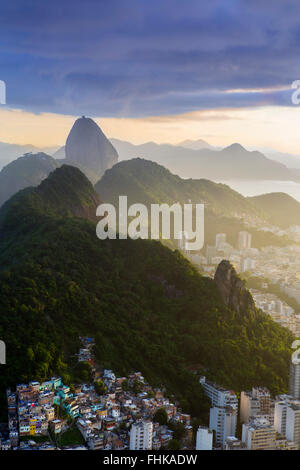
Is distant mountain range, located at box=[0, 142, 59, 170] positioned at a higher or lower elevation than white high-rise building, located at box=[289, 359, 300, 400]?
higher

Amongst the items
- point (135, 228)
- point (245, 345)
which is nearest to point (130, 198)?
point (135, 228)

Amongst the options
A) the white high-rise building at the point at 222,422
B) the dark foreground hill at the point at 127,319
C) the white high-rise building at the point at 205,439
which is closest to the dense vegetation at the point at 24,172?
the dark foreground hill at the point at 127,319

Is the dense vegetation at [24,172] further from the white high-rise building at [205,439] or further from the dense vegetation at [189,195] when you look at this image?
the white high-rise building at [205,439]

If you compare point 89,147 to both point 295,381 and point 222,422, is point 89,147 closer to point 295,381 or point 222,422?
point 295,381

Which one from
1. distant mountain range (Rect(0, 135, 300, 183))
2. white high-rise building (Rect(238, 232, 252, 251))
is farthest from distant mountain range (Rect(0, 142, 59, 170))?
white high-rise building (Rect(238, 232, 252, 251))

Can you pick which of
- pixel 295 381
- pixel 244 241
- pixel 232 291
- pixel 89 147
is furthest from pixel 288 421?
pixel 89 147

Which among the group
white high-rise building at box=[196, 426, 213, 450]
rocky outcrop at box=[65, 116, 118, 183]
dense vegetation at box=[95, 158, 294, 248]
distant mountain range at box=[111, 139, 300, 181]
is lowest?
white high-rise building at box=[196, 426, 213, 450]

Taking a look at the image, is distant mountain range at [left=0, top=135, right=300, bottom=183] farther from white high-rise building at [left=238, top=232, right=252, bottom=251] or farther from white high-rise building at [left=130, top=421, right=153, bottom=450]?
white high-rise building at [left=130, top=421, right=153, bottom=450]
